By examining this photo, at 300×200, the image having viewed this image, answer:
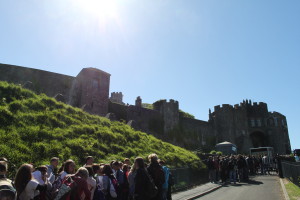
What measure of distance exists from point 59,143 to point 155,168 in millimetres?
7804

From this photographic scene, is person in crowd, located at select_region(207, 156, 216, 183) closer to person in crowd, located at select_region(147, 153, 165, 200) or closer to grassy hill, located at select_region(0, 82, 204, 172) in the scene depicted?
grassy hill, located at select_region(0, 82, 204, 172)

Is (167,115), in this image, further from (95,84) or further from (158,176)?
(158,176)

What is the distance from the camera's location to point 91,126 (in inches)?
648

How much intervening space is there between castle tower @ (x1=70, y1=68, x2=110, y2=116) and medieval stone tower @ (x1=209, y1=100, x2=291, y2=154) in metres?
24.6

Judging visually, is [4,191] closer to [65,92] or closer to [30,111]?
[30,111]

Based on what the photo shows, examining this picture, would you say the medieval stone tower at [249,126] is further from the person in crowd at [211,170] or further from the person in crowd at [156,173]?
the person in crowd at [156,173]

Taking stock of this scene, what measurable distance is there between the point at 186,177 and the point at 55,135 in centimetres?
759

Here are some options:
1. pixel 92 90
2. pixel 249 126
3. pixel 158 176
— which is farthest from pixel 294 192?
pixel 249 126

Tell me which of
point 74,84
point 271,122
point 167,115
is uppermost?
point 74,84

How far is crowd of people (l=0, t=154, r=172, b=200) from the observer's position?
13.3 ft

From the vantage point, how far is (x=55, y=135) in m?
12.8

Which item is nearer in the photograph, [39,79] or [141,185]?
[141,185]

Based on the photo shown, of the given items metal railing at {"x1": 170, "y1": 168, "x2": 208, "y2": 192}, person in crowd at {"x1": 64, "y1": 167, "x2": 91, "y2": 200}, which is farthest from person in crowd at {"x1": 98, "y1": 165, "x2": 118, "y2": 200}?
metal railing at {"x1": 170, "y1": 168, "x2": 208, "y2": 192}

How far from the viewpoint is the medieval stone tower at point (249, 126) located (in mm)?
45562
